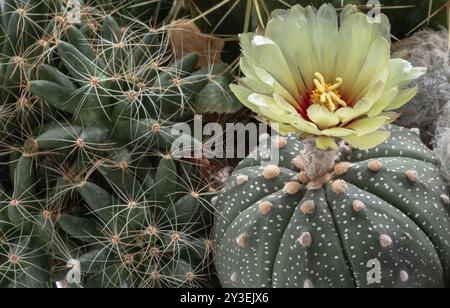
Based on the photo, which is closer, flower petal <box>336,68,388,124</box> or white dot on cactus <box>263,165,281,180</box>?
flower petal <box>336,68,388,124</box>

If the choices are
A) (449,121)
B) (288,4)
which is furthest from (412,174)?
(288,4)

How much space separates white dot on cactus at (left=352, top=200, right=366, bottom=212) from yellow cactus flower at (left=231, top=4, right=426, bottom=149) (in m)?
0.07

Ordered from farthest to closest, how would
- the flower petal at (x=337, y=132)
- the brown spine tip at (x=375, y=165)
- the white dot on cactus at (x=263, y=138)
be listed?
the white dot on cactus at (x=263, y=138) → the brown spine tip at (x=375, y=165) → the flower petal at (x=337, y=132)

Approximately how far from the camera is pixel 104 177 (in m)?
0.83

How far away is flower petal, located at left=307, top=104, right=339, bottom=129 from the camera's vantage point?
64 centimetres

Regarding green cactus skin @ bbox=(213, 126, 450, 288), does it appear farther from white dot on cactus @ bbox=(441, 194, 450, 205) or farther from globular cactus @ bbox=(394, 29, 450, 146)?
globular cactus @ bbox=(394, 29, 450, 146)

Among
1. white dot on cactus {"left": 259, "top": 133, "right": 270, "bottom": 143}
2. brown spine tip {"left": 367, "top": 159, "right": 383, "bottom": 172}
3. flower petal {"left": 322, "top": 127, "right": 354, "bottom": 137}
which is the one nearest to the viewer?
flower petal {"left": 322, "top": 127, "right": 354, "bottom": 137}

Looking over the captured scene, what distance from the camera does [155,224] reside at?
0.81 meters

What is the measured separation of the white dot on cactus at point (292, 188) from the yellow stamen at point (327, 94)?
96mm

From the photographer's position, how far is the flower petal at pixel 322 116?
64 cm

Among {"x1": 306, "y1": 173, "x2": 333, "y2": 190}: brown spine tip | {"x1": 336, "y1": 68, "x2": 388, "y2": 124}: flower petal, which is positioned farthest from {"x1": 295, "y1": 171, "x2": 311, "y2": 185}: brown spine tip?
{"x1": 336, "y1": 68, "x2": 388, "y2": 124}: flower petal

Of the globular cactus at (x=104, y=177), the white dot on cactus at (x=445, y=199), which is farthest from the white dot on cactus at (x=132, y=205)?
the white dot on cactus at (x=445, y=199)

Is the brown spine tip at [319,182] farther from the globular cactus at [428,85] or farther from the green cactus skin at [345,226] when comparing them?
the globular cactus at [428,85]
